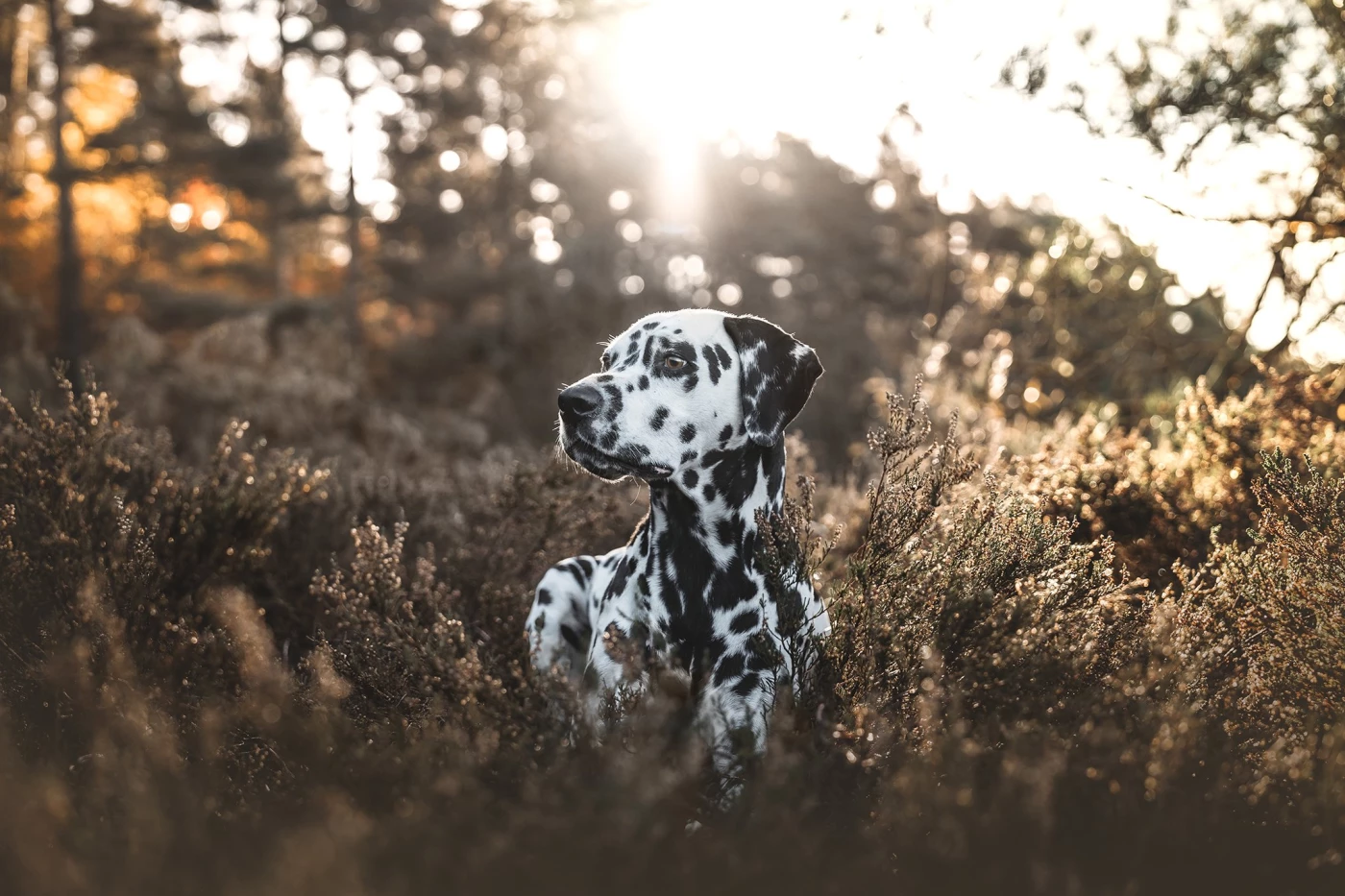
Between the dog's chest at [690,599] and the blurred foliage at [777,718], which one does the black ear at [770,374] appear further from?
the dog's chest at [690,599]

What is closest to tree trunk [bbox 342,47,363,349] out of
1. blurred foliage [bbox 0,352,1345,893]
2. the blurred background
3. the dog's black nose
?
the blurred background

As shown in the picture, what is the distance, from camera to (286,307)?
22141mm

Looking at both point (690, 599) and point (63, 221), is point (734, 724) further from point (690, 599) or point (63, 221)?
point (63, 221)

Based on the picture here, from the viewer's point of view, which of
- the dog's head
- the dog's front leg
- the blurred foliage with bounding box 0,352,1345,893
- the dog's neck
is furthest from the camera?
the dog's neck

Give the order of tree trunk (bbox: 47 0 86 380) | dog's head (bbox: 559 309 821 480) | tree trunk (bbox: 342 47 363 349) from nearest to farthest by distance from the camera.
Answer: dog's head (bbox: 559 309 821 480)
tree trunk (bbox: 47 0 86 380)
tree trunk (bbox: 342 47 363 349)

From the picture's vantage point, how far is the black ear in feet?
12.8

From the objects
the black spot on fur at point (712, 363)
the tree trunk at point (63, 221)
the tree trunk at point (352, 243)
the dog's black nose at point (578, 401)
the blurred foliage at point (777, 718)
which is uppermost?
the tree trunk at point (352, 243)

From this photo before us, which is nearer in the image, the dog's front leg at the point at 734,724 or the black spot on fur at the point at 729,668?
the dog's front leg at the point at 734,724

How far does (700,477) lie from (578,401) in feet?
1.81

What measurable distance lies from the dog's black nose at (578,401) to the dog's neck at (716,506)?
411 mm

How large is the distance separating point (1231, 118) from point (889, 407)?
4.60 metres

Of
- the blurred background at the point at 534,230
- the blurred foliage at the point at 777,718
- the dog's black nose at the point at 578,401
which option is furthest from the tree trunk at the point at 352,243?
the dog's black nose at the point at 578,401

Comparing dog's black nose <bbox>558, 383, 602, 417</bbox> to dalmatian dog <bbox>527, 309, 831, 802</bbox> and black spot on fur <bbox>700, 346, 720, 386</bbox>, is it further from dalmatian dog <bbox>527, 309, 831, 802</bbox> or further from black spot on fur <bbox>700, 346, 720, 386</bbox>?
black spot on fur <bbox>700, 346, 720, 386</bbox>

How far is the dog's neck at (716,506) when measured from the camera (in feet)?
12.7
